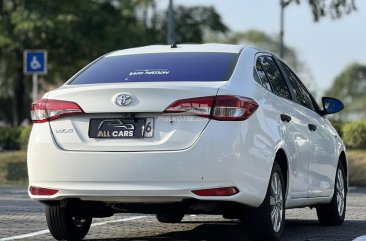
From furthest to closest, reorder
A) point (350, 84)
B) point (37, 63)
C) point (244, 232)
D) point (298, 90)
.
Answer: point (350, 84), point (37, 63), point (298, 90), point (244, 232)

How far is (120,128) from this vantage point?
23.7ft

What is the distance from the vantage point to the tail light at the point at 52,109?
7375mm

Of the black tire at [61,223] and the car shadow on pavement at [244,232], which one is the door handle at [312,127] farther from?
the black tire at [61,223]

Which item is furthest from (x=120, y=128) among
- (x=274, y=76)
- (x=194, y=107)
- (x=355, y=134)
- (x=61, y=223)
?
(x=355, y=134)

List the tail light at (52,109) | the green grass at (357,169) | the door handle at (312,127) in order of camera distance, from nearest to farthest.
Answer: the tail light at (52,109) < the door handle at (312,127) < the green grass at (357,169)

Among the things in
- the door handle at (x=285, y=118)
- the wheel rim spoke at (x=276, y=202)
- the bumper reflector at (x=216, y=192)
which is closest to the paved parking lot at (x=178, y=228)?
the wheel rim spoke at (x=276, y=202)

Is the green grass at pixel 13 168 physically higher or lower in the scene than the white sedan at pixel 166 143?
lower

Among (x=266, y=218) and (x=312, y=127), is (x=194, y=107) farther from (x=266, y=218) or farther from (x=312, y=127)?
(x=312, y=127)

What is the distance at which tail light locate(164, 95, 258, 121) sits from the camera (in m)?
7.11

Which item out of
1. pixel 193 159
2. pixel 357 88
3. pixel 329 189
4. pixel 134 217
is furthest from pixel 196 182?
pixel 357 88

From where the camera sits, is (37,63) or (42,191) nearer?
(42,191)

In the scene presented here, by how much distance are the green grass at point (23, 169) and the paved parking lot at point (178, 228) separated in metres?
7.75

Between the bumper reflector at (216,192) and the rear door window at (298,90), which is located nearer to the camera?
the bumper reflector at (216,192)

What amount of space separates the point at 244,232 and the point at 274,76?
156 cm
